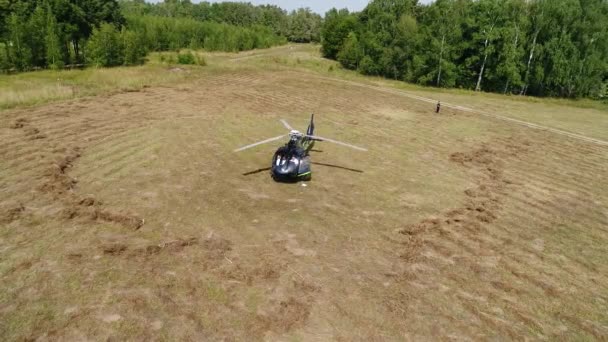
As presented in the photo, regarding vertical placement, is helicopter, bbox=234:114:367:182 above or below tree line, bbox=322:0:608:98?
below

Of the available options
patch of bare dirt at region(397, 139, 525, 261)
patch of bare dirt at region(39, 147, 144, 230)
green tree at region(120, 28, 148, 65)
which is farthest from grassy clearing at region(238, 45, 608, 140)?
patch of bare dirt at region(39, 147, 144, 230)

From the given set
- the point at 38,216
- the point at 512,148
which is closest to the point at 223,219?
the point at 38,216

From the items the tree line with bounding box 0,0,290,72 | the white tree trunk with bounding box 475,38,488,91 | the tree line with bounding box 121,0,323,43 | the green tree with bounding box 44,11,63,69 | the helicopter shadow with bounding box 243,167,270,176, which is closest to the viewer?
the helicopter shadow with bounding box 243,167,270,176

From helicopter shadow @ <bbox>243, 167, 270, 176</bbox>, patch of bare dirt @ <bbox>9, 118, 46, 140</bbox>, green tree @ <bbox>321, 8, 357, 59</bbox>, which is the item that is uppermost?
green tree @ <bbox>321, 8, 357, 59</bbox>

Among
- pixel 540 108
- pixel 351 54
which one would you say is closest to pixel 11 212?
pixel 540 108

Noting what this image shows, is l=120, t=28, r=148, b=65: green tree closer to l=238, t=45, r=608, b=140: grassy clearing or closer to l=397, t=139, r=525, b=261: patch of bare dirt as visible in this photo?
l=238, t=45, r=608, b=140: grassy clearing
